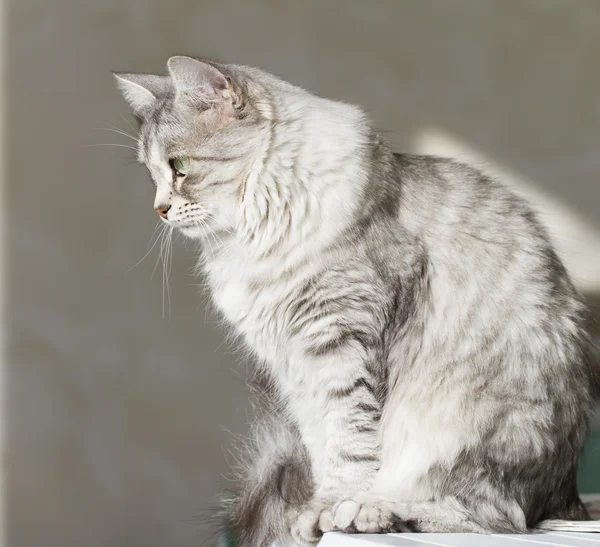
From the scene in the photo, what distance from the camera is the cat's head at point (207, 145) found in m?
1.70

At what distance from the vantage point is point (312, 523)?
4.92 ft

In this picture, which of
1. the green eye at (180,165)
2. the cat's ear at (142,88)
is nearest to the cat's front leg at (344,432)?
the green eye at (180,165)

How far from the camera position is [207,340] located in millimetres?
2918

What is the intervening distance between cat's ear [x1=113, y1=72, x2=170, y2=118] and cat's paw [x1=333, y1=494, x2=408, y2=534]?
0.96 m

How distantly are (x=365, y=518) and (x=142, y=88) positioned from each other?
1.02 meters

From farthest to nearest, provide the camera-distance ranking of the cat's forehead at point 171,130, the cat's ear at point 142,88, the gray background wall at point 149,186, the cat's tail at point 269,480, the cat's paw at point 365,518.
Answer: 1. the gray background wall at point 149,186
2. the cat's ear at point 142,88
3. the cat's forehead at point 171,130
4. the cat's tail at point 269,480
5. the cat's paw at point 365,518

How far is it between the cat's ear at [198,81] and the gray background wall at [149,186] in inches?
41.1

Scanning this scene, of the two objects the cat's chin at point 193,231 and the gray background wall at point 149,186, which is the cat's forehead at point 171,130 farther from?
the gray background wall at point 149,186

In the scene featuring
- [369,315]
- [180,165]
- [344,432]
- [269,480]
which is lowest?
[269,480]

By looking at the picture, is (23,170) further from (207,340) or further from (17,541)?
(17,541)

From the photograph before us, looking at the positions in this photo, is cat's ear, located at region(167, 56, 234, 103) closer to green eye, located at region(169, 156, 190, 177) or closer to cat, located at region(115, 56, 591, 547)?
cat, located at region(115, 56, 591, 547)

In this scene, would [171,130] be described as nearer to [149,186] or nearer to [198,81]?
[198,81]

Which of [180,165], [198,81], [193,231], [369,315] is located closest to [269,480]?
[369,315]

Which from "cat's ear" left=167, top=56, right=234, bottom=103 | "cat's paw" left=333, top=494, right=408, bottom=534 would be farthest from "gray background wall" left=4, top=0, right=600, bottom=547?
"cat's paw" left=333, top=494, right=408, bottom=534
